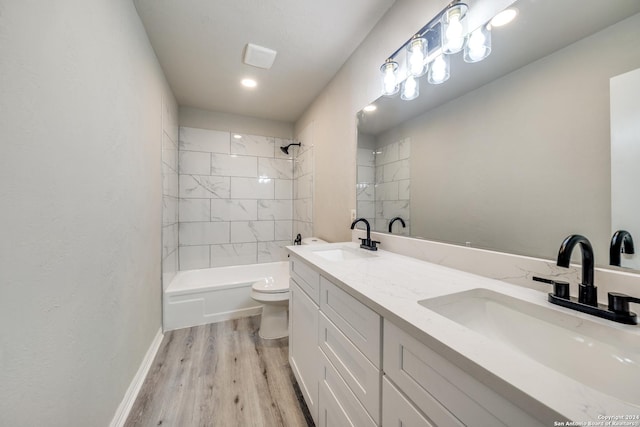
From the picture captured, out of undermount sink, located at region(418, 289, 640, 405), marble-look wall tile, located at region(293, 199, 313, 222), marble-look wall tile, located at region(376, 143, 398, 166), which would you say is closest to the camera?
undermount sink, located at region(418, 289, 640, 405)

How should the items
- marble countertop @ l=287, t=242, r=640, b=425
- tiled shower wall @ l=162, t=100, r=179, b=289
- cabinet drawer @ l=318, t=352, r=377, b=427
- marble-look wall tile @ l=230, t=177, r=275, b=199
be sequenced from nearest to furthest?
marble countertop @ l=287, t=242, r=640, b=425, cabinet drawer @ l=318, t=352, r=377, b=427, tiled shower wall @ l=162, t=100, r=179, b=289, marble-look wall tile @ l=230, t=177, r=275, b=199

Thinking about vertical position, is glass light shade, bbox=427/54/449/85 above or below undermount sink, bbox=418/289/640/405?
above

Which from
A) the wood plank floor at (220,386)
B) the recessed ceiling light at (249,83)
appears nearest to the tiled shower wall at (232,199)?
the recessed ceiling light at (249,83)

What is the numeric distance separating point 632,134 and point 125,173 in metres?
2.10

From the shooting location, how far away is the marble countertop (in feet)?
1.10

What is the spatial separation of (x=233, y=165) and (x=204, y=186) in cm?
46

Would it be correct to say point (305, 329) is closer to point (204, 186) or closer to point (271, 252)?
point (271, 252)

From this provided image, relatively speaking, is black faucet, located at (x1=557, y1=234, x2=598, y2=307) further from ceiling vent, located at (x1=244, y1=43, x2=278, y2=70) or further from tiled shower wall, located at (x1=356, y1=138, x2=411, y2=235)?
ceiling vent, located at (x1=244, y1=43, x2=278, y2=70)

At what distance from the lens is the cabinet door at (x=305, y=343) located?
116 centimetres

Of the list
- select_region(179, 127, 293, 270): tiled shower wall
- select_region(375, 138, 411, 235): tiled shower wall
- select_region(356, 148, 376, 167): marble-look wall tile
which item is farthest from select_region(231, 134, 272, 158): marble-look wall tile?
select_region(375, 138, 411, 235): tiled shower wall

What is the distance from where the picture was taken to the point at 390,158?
62.1 inches

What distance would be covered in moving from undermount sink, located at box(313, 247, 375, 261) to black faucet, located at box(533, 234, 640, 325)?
3.17ft

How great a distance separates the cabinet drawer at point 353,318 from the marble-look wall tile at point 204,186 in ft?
8.07

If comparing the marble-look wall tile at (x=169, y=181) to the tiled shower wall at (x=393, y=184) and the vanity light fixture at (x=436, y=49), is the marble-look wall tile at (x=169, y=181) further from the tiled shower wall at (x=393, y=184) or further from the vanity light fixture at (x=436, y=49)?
the vanity light fixture at (x=436, y=49)
